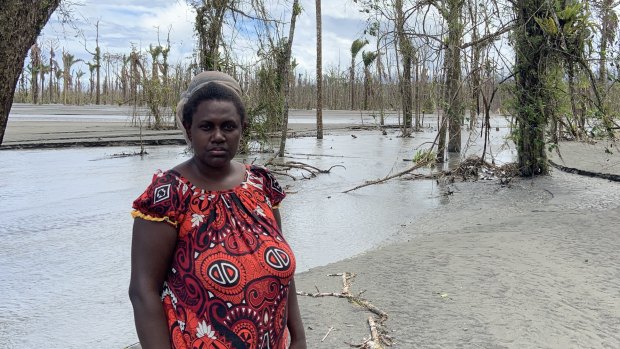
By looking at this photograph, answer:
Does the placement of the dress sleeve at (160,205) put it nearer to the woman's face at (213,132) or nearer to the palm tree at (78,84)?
the woman's face at (213,132)

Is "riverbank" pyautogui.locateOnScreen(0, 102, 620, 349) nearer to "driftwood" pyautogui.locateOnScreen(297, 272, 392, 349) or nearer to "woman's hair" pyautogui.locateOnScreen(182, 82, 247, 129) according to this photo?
"driftwood" pyautogui.locateOnScreen(297, 272, 392, 349)

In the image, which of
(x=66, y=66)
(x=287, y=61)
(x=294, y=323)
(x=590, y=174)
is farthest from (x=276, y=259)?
(x=66, y=66)

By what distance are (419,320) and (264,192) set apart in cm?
160

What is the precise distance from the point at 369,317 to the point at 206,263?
169 cm

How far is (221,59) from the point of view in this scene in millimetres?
9156

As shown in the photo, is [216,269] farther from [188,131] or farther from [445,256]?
[445,256]

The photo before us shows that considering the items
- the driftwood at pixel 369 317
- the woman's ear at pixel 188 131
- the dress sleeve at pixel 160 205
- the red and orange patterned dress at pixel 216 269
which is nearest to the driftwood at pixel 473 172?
the driftwood at pixel 369 317

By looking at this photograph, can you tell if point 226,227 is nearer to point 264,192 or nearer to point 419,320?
point 264,192

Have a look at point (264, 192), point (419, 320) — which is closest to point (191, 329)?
point (264, 192)

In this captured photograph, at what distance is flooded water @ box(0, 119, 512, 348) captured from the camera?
133 inches

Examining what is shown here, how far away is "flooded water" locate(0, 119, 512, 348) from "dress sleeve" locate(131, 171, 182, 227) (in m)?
1.70

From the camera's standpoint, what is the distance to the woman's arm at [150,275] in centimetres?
159

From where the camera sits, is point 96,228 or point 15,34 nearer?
point 15,34

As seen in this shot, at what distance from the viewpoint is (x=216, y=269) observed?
1.59 m
